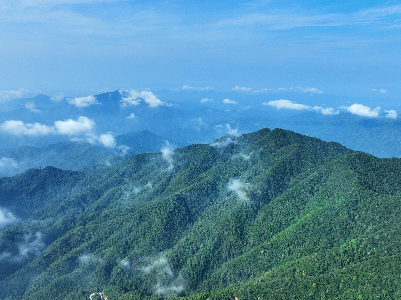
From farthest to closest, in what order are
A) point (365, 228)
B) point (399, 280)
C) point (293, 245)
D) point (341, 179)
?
1. point (341, 179)
2. point (293, 245)
3. point (365, 228)
4. point (399, 280)

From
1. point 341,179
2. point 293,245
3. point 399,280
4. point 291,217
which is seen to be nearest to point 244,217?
point 291,217

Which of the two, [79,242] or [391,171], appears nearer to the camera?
[391,171]

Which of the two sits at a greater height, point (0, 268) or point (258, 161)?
point (258, 161)

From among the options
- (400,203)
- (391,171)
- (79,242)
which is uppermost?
(391,171)

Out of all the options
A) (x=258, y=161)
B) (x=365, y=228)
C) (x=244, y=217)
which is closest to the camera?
(x=365, y=228)

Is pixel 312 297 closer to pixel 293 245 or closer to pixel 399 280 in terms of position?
pixel 399 280

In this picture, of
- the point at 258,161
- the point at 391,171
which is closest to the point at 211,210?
the point at 258,161
